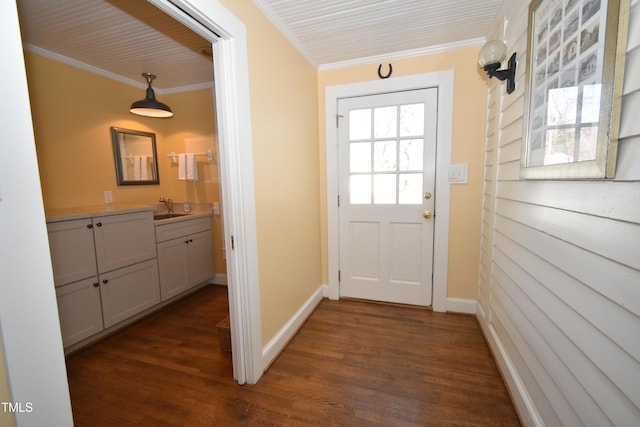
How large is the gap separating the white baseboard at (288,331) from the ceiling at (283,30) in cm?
218

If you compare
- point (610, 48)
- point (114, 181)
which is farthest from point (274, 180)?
point (114, 181)

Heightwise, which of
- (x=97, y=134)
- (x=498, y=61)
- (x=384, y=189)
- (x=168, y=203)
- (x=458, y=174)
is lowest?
(x=168, y=203)

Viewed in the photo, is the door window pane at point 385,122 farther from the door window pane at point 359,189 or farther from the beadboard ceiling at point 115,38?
the beadboard ceiling at point 115,38

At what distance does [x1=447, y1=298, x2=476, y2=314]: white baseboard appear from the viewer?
7.70ft

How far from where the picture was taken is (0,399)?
0.62m

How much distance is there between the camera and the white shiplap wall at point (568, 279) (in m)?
0.70

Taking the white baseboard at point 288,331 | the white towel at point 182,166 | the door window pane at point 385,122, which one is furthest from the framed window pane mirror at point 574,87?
the white towel at point 182,166

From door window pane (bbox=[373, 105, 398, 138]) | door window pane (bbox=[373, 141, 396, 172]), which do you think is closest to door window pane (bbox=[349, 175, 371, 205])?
door window pane (bbox=[373, 141, 396, 172])

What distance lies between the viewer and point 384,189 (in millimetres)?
2469

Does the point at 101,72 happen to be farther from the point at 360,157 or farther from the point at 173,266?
the point at 360,157

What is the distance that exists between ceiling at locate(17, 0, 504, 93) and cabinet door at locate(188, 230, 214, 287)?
1.78 m

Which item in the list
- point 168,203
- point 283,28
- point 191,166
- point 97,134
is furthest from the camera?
point 168,203

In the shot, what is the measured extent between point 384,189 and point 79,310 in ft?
8.61

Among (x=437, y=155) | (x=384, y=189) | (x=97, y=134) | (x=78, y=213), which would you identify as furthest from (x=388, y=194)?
(x=97, y=134)
